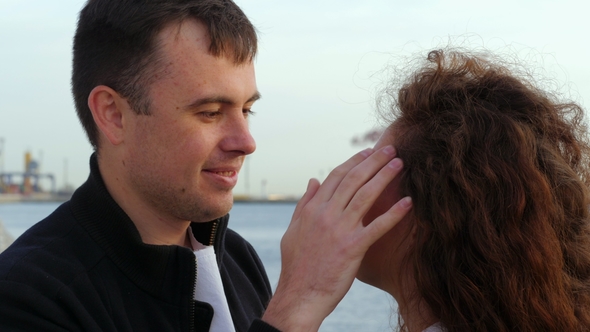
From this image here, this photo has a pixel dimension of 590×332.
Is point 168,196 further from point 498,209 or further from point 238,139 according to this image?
point 498,209

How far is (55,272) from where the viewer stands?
231 cm

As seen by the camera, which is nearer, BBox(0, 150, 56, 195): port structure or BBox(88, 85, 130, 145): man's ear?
BBox(88, 85, 130, 145): man's ear

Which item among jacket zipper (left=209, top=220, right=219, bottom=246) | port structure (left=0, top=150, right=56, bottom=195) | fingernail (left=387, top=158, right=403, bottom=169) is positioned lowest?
port structure (left=0, top=150, right=56, bottom=195)

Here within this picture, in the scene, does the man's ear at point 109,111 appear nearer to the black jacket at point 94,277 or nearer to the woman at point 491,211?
the black jacket at point 94,277

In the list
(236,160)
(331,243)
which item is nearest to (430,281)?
(331,243)

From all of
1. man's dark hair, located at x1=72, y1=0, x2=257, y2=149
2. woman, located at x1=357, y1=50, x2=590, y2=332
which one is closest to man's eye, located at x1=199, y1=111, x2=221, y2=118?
man's dark hair, located at x1=72, y1=0, x2=257, y2=149

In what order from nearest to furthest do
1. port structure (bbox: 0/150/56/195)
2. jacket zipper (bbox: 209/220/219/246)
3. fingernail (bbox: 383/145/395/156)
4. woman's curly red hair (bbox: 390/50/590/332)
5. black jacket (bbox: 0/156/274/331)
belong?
woman's curly red hair (bbox: 390/50/590/332) → black jacket (bbox: 0/156/274/331) → fingernail (bbox: 383/145/395/156) → jacket zipper (bbox: 209/220/219/246) → port structure (bbox: 0/150/56/195)

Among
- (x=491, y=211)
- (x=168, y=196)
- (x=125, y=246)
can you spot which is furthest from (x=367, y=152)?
(x=125, y=246)

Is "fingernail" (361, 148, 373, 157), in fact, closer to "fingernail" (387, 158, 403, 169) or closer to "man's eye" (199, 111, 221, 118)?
"fingernail" (387, 158, 403, 169)

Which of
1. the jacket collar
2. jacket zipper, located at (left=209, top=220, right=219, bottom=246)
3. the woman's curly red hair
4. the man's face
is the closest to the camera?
the woman's curly red hair

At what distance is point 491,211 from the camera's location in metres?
2.13

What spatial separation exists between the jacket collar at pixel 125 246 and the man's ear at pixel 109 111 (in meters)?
0.21

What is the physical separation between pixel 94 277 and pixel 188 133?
2.04 feet

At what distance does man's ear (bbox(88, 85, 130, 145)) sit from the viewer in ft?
8.71
